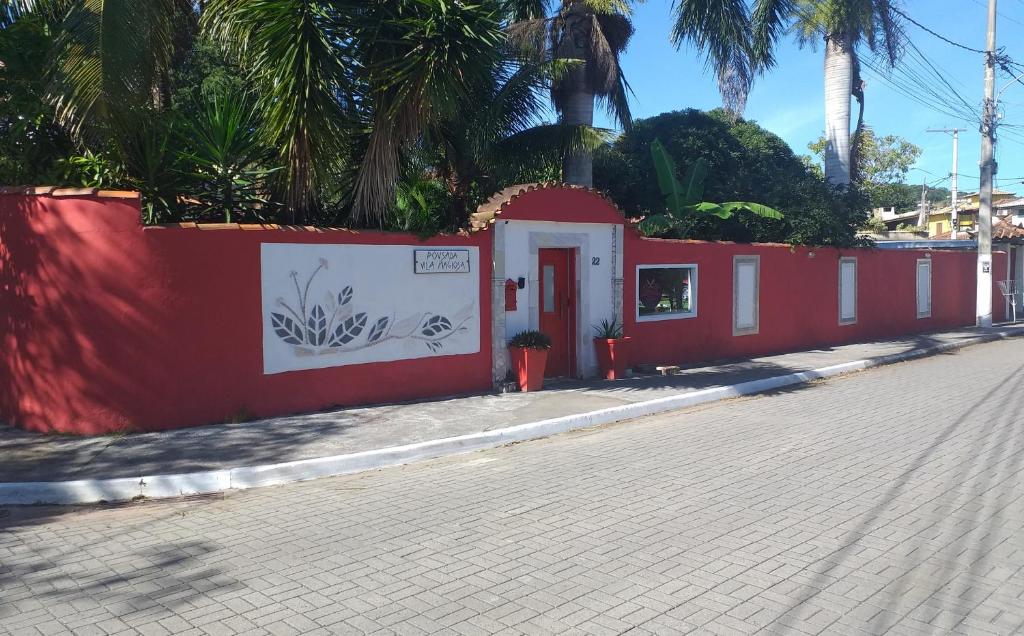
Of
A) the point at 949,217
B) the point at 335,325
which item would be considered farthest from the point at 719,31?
the point at 949,217

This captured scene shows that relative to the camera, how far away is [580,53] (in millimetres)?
15031

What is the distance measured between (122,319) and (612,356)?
754 cm

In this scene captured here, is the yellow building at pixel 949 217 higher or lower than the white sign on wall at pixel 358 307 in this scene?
higher

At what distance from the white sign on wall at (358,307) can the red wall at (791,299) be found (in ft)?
12.5

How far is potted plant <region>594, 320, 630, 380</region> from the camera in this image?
13.8 meters

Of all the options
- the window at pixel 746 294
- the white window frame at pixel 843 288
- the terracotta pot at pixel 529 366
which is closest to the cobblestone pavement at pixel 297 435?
the terracotta pot at pixel 529 366

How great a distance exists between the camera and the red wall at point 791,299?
15438mm

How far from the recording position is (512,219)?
12688 millimetres

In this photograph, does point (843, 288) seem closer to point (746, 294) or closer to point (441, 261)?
point (746, 294)

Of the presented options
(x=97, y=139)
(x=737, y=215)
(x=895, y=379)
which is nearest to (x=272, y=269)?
(x=97, y=139)

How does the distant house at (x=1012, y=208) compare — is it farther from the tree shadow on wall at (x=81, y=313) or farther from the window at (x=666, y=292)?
the tree shadow on wall at (x=81, y=313)

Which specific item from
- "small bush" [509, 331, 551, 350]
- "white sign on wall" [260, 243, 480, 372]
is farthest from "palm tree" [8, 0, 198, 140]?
"small bush" [509, 331, 551, 350]

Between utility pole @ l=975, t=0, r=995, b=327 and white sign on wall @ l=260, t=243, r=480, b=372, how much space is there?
756 inches

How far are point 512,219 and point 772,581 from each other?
8297 millimetres
